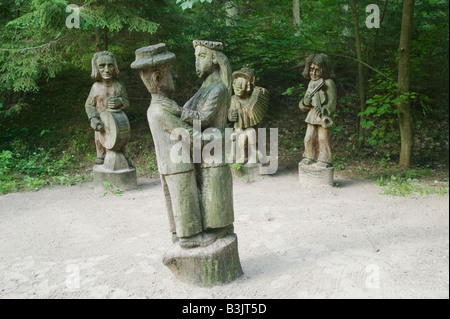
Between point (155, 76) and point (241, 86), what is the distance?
4412mm

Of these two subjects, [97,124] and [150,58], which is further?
[97,124]

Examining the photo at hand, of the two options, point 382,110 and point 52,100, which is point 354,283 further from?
point 52,100

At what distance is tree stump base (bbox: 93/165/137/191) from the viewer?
23.8 feet

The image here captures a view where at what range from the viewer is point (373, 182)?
292 inches

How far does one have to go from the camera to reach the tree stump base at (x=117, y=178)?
286 inches

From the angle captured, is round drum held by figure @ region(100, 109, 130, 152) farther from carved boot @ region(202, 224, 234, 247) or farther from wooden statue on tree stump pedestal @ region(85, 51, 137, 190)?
carved boot @ region(202, 224, 234, 247)

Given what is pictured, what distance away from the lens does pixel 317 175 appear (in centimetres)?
720

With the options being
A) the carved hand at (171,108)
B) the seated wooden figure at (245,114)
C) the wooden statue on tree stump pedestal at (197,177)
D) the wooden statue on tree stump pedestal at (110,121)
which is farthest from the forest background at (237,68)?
the carved hand at (171,108)

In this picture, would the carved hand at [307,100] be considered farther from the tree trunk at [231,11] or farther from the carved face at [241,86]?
the tree trunk at [231,11]

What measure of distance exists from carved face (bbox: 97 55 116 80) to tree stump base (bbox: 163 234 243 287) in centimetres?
431

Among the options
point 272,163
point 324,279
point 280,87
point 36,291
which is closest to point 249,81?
point 272,163

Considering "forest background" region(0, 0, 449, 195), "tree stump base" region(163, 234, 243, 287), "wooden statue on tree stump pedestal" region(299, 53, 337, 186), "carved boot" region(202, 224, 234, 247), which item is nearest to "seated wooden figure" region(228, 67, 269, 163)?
"forest background" region(0, 0, 449, 195)

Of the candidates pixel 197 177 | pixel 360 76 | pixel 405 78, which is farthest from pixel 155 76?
pixel 360 76

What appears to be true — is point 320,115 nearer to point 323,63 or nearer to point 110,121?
point 323,63
